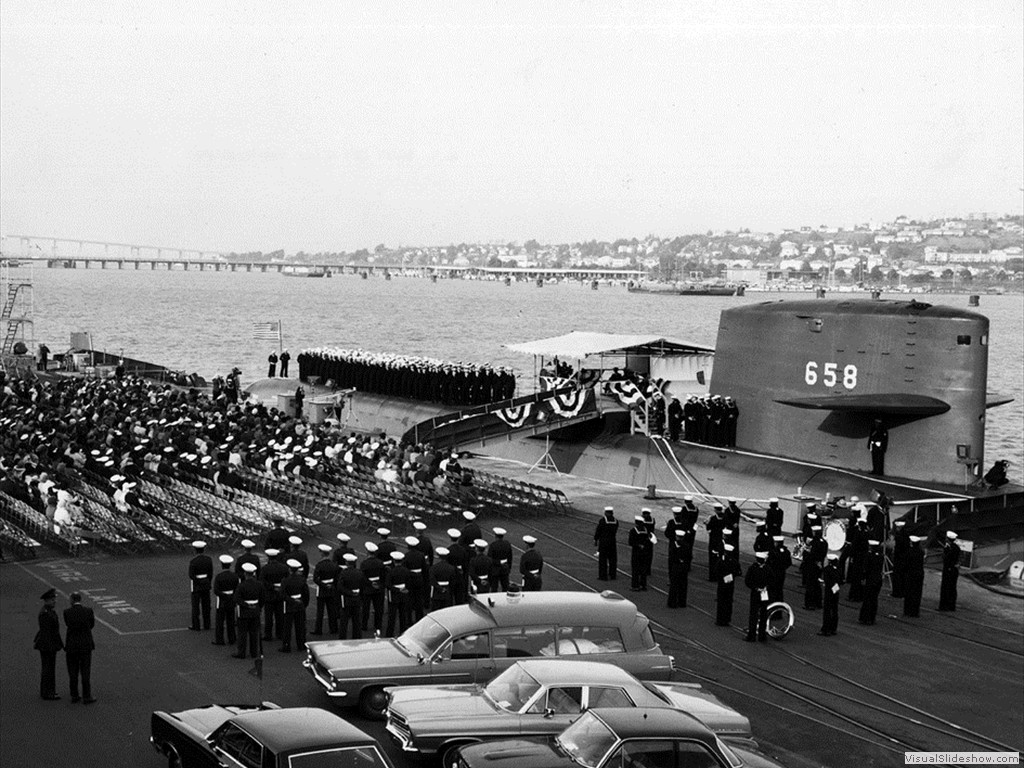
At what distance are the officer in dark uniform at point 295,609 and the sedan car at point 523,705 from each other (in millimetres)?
3341

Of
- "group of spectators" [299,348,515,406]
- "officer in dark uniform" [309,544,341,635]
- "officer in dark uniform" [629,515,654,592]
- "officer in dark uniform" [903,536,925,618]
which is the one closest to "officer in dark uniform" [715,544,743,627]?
"officer in dark uniform" [629,515,654,592]

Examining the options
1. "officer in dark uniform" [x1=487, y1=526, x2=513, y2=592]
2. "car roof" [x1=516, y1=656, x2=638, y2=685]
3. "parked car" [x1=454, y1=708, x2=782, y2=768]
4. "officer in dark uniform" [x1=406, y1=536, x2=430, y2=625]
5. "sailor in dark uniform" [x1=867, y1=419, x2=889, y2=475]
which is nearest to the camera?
"parked car" [x1=454, y1=708, x2=782, y2=768]

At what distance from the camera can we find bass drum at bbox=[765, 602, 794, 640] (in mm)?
15422

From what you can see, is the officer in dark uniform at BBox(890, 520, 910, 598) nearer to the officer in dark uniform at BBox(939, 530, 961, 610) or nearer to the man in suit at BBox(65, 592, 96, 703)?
the officer in dark uniform at BBox(939, 530, 961, 610)

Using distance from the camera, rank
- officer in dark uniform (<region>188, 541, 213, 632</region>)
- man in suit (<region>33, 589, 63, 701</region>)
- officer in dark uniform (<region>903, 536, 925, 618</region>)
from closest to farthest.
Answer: man in suit (<region>33, 589, 63, 701</region>) < officer in dark uniform (<region>188, 541, 213, 632</region>) < officer in dark uniform (<region>903, 536, 925, 618</region>)

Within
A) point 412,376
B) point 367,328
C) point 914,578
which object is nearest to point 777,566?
point 914,578

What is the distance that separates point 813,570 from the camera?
17.2m

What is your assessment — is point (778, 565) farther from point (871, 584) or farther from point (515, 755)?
point (515, 755)

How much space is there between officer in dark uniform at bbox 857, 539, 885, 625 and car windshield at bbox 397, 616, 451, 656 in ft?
22.0

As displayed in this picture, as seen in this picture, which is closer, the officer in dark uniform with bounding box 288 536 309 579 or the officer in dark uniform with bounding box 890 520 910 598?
the officer in dark uniform with bounding box 288 536 309 579

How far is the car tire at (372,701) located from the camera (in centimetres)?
1159

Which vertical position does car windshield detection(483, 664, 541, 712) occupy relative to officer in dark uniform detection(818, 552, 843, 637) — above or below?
above

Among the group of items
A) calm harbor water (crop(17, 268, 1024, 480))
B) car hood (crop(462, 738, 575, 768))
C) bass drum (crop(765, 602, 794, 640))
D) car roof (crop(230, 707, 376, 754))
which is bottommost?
calm harbor water (crop(17, 268, 1024, 480))

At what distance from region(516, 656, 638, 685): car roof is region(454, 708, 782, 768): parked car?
2.69 feet
